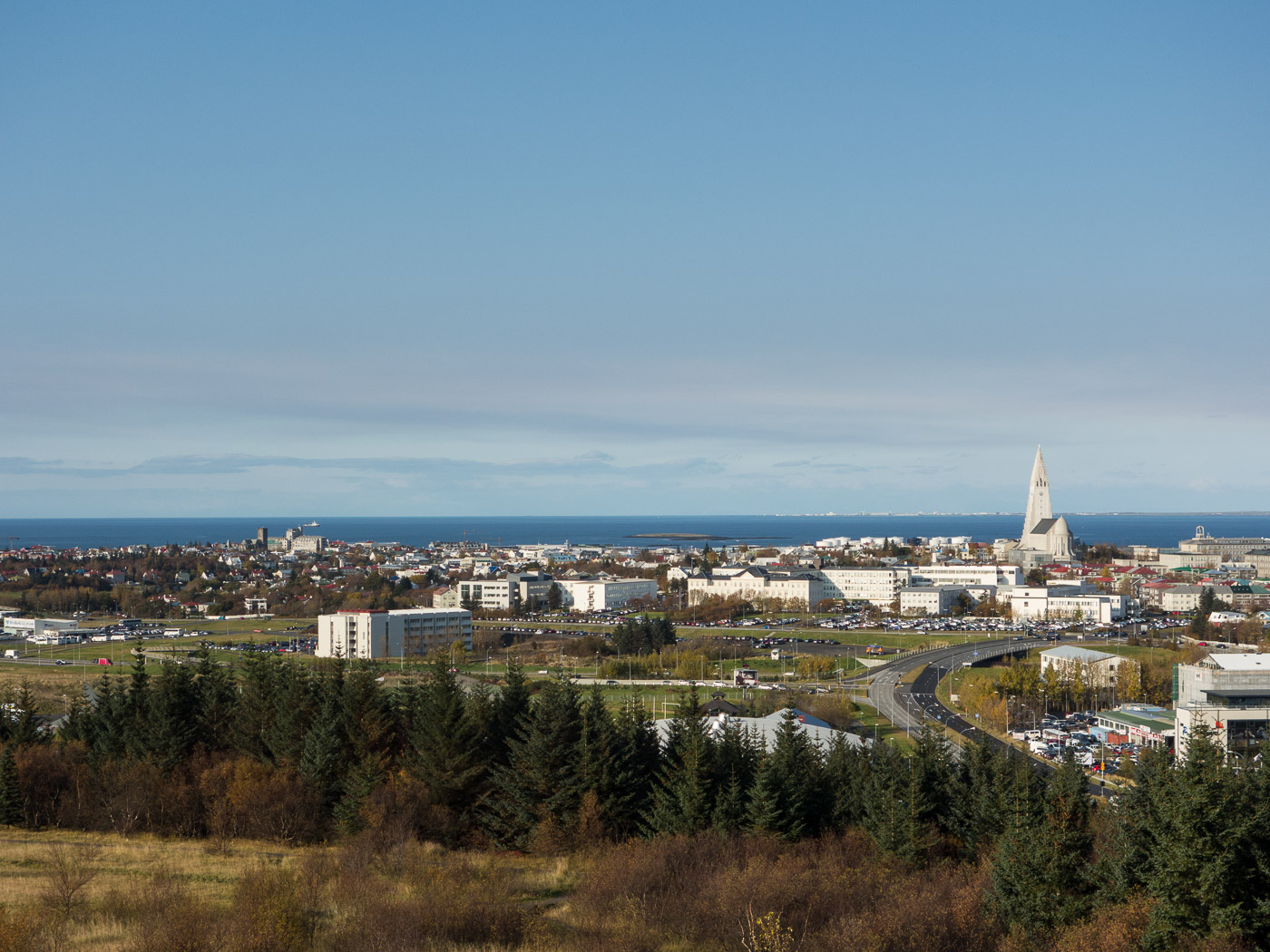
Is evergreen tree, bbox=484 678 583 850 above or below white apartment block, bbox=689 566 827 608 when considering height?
above

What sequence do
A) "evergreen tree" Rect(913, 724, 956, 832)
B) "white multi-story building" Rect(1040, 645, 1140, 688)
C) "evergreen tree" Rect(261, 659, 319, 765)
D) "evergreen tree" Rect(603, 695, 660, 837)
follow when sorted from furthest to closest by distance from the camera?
"white multi-story building" Rect(1040, 645, 1140, 688) → "evergreen tree" Rect(261, 659, 319, 765) → "evergreen tree" Rect(603, 695, 660, 837) → "evergreen tree" Rect(913, 724, 956, 832)

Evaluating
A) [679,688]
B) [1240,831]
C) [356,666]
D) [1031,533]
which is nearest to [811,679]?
[679,688]

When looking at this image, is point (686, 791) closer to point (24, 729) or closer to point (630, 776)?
point (630, 776)

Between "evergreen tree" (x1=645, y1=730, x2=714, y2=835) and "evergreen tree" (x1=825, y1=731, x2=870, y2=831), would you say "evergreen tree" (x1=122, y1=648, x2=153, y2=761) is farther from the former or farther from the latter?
"evergreen tree" (x1=825, y1=731, x2=870, y2=831)

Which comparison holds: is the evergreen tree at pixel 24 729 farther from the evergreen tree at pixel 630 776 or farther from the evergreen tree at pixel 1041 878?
the evergreen tree at pixel 1041 878

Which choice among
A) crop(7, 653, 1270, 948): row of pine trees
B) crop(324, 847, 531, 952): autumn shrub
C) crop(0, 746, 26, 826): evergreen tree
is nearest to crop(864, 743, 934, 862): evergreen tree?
crop(7, 653, 1270, 948): row of pine trees

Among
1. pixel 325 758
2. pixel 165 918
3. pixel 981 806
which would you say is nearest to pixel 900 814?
pixel 981 806

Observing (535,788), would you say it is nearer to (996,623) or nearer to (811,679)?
(811,679)
